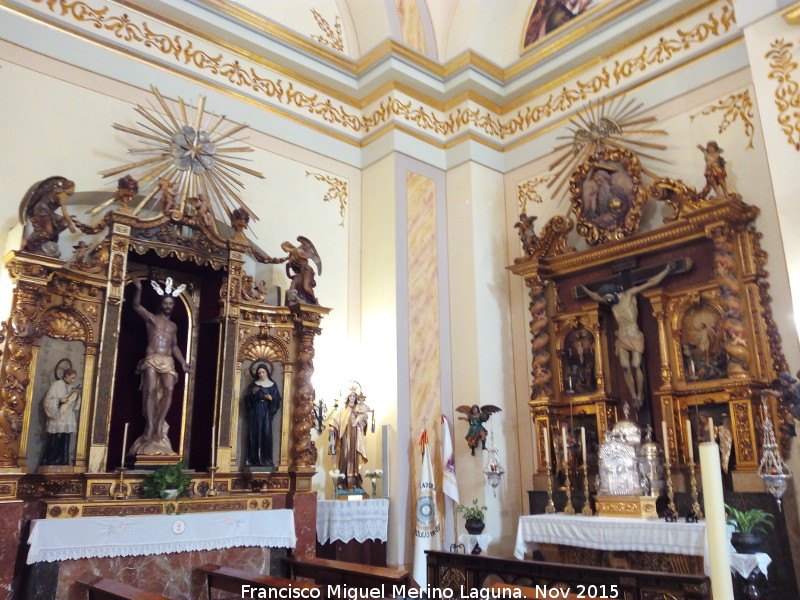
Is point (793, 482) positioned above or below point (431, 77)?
below

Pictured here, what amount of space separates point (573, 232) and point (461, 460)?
368 cm

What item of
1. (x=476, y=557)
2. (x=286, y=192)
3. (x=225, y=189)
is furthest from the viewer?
(x=286, y=192)

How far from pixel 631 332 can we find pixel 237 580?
18.3 feet

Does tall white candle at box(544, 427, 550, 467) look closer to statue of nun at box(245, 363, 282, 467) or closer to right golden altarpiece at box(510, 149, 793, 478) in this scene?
right golden altarpiece at box(510, 149, 793, 478)

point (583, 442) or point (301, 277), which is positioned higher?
point (301, 277)

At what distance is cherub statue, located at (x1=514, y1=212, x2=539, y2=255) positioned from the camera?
10195 millimetres

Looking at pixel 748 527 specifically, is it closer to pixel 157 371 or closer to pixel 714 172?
pixel 714 172

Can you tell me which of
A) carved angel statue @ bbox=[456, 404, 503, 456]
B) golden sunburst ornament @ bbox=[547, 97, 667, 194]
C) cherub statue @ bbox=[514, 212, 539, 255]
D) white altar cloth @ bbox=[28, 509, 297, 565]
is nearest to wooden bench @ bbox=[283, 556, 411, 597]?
white altar cloth @ bbox=[28, 509, 297, 565]

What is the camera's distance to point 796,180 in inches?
283

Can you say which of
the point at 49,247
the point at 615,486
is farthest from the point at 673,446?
the point at 49,247

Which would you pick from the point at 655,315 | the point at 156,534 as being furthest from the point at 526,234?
the point at 156,534

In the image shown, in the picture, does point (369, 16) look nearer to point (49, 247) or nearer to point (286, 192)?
point (286, 192)

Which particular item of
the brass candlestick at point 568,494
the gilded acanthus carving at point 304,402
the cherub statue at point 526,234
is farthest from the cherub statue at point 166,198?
the brass candlestick at point 568,494

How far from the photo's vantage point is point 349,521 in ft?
28.9
